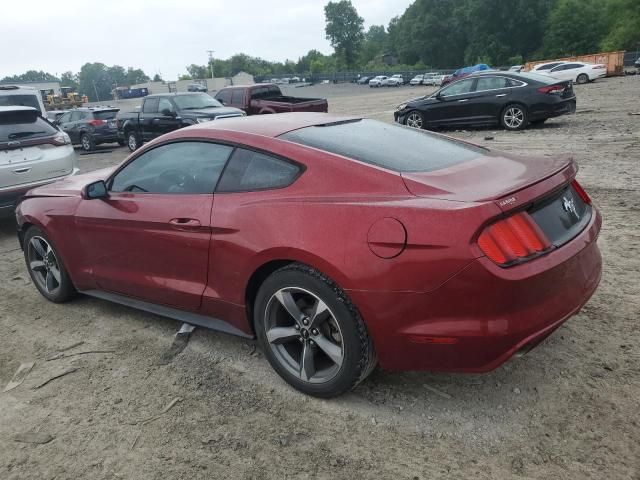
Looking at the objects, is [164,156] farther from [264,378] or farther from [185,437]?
[185,437]

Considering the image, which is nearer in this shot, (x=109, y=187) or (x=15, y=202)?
(x=109, y=187)

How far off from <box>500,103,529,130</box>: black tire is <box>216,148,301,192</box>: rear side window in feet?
36.0

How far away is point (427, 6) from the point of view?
101 metres

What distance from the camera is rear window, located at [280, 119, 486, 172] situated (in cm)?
285

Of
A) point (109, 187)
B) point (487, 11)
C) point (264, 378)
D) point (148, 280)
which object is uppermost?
point (487, 11)

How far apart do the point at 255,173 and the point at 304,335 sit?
985 mm

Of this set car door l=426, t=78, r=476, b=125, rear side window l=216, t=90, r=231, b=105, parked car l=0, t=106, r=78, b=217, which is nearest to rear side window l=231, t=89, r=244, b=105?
rear side window l=216, t=90, r=231, b=105

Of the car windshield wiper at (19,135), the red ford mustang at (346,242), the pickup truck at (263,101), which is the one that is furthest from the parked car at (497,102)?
the red ford mustang at (346,242)

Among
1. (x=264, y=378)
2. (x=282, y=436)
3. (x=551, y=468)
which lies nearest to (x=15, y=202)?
(x=264, y=378)

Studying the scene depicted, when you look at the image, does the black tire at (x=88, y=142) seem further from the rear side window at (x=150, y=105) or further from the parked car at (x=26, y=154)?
the parked car at (x=26, y=154)

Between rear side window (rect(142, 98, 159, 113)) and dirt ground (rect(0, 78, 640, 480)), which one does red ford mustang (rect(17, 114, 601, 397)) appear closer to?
dirt ground (rect(0, 78, 640, 480))

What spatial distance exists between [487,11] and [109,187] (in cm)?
9556

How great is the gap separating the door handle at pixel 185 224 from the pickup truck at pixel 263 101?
12689 millimetres

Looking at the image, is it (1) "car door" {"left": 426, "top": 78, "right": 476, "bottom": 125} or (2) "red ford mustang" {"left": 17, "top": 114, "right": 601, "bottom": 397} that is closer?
(2) "red ford mustang" {"left": 17, "top": 114, "right": 601, "bottom": 397}
